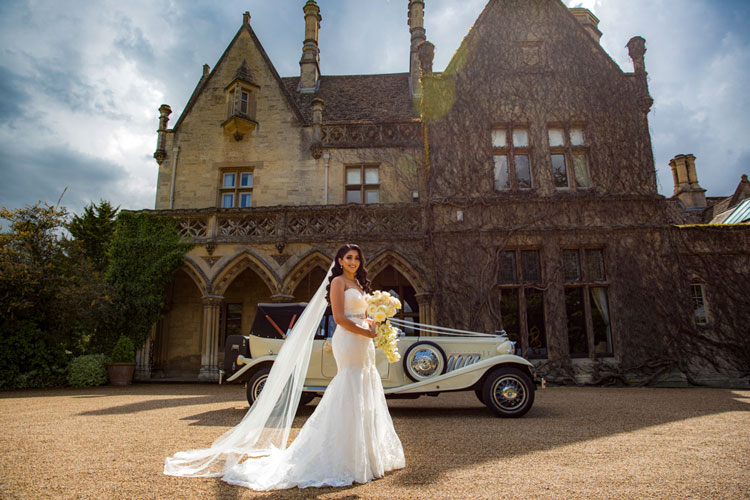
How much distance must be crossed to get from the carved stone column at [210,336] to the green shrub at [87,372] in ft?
7.67

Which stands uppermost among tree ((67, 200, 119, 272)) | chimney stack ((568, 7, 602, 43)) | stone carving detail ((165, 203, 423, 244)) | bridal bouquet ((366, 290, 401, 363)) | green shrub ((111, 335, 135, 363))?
chimney stack ((568, 7, 602, 43))

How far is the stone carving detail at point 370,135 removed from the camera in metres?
13.7

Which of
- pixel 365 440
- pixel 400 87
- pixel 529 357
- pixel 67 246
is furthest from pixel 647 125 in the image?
pixel 67 246

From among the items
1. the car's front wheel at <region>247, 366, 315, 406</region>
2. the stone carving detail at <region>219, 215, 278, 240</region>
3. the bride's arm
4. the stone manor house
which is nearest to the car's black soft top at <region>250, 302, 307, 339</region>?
the car's front wheel at <region>247, 366, 315, 406</region>

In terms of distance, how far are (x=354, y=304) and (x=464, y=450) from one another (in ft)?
5.78

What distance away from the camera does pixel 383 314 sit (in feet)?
10.9

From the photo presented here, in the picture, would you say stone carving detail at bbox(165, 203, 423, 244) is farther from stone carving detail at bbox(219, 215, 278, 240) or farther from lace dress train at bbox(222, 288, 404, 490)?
lace dress train at bbox(222, 288, 404, 490)

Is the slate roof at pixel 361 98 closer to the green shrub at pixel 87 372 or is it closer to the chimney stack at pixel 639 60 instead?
the chimney stack at pixel 639 60

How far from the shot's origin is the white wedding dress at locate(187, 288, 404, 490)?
2.93 meters

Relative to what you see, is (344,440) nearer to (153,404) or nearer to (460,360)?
(460,360)

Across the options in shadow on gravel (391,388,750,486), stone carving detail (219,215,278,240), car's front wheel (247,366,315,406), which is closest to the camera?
shadow on gravel (391,388,750,486)

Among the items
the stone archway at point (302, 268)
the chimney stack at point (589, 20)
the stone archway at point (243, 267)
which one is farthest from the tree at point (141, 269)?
the chimney stack at point (589, 20)

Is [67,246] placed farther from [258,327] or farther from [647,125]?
[647,125]

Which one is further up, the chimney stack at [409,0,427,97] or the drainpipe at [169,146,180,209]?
the chimney stack at [409,0,427,97]
